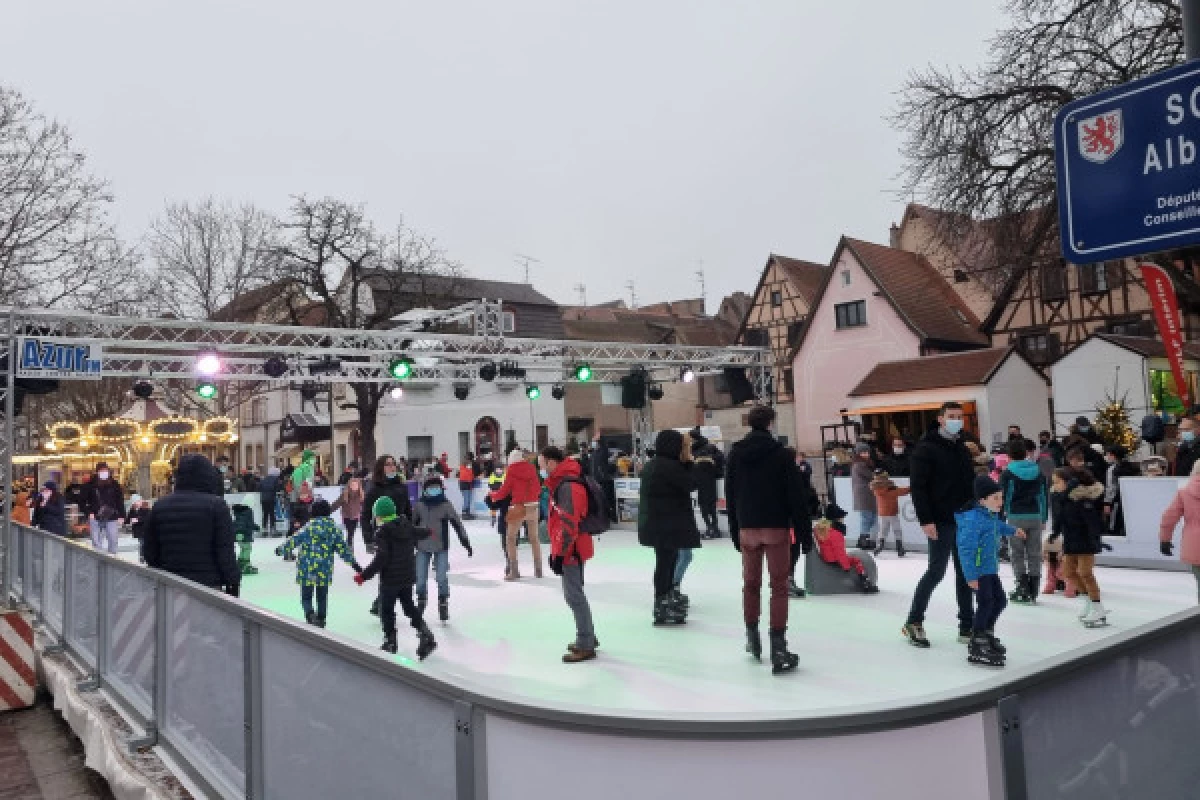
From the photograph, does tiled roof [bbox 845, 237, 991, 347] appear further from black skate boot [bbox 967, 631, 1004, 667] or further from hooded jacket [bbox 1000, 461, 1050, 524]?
black skate boot [bbox 967, 631, 1004, 667]

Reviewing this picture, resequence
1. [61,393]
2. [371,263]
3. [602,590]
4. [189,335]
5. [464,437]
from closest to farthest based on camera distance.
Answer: [602,590], [189,335], [371,263], [61,393], [464,437]

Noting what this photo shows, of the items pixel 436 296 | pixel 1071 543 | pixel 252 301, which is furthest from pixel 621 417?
pixel 1071 543

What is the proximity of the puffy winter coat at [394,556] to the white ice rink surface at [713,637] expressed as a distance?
545mm

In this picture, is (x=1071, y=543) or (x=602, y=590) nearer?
(x=1071, y=543)

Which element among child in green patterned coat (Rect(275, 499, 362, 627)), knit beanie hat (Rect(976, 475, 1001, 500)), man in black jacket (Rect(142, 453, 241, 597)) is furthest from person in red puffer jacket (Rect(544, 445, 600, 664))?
knit beanie hat (Rect(976, 475, 1001, 500))

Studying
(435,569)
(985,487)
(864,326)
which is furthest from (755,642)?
(864,326)

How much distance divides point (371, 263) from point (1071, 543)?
2979 cm

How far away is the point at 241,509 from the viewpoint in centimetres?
1329

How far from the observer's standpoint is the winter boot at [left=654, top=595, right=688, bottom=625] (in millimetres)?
8359

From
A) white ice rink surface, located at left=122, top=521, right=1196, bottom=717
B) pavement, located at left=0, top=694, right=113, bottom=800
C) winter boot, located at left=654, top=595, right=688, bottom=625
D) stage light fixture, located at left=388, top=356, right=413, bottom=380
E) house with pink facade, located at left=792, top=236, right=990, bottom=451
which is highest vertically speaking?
house with pink facade, located at left=792, top=236, right=990, bottom=451

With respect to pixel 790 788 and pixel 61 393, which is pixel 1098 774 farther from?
pixel 61 393

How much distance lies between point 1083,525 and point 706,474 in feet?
19.5

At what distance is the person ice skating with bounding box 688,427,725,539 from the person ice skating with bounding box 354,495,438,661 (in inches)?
200

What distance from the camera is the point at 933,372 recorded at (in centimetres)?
2759
